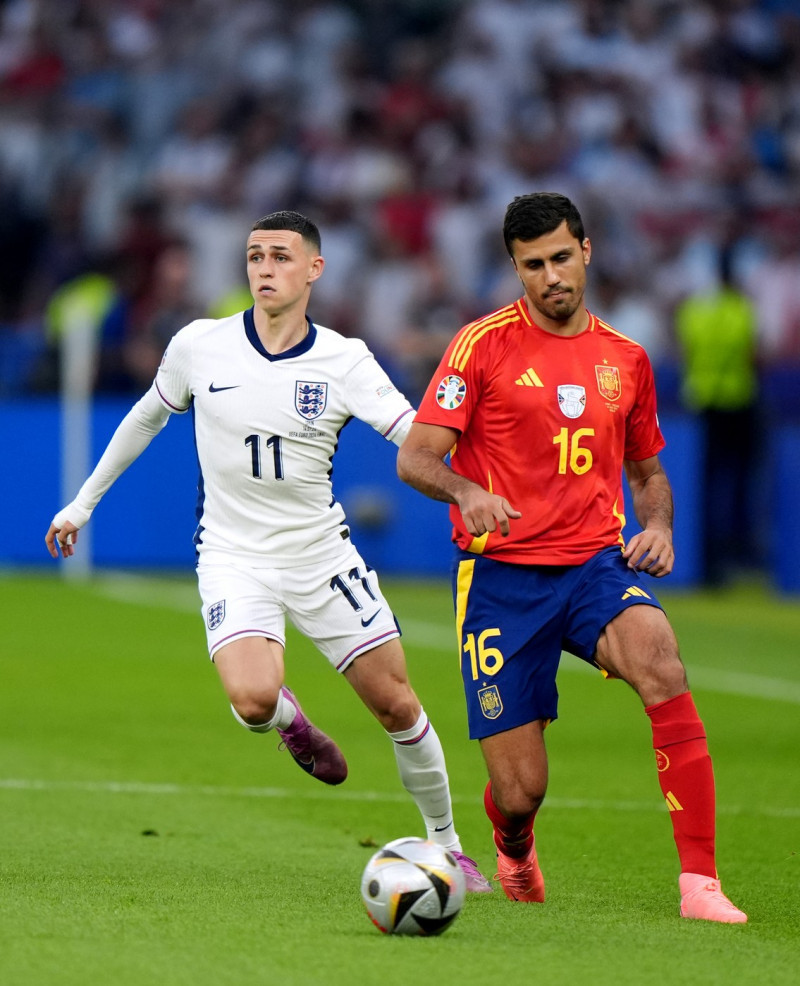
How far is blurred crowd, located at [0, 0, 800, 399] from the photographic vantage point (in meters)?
18.5

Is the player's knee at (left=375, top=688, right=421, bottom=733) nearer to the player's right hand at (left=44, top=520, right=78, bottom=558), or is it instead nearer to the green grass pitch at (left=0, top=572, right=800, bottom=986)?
the green grass pitch at (left=0, top=572, right=800, bottom=986)

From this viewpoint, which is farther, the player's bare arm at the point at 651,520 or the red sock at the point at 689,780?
the player's bare arm at the point at 651,520

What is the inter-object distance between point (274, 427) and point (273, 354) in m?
0.29

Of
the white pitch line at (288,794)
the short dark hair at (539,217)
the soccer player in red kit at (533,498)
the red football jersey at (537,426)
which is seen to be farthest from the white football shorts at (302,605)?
the white pitch line at (288,794)

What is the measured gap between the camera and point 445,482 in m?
5.59

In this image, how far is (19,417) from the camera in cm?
1759

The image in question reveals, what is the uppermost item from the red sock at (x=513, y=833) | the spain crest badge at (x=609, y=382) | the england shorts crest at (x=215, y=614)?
the spain crest badge at (x=609, y=382)

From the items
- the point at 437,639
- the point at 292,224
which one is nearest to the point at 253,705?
the point at 292,224

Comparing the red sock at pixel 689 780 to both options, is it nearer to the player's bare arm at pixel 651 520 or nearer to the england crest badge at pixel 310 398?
the player's bare arm at pixel 651 520

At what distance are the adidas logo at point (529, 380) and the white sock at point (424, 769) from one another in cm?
121

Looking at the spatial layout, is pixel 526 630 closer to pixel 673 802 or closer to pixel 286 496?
pixel 673 802

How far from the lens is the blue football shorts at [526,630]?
5.85 meters

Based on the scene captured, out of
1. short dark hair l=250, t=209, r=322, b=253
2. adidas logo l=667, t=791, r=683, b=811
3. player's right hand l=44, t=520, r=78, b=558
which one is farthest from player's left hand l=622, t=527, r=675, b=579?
player's right hand l=44, t=520, r=78, b=558

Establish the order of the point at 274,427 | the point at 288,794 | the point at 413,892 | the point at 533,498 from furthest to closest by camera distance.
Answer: the point at 288,794 → the point at 274,427 → the point at 533,498 → the point at 413,892
